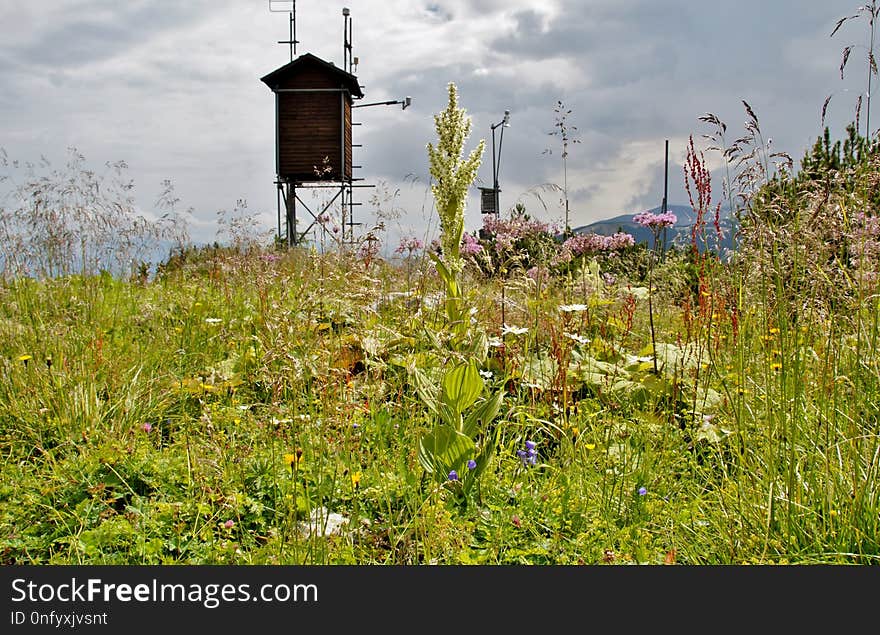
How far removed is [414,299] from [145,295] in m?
3.40

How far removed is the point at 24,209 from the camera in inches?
207

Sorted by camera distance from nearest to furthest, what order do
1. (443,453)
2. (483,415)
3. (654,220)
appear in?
(443,453) → (483,415) → (654,220)

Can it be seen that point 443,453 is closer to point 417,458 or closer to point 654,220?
point 417,458

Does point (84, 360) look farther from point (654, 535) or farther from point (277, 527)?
point (654, 535)

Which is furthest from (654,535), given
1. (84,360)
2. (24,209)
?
(24,209)

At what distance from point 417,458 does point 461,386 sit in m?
0.34

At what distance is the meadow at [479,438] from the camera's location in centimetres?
226

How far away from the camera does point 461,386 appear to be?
8.56 feet

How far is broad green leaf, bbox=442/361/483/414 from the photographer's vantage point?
2557mm

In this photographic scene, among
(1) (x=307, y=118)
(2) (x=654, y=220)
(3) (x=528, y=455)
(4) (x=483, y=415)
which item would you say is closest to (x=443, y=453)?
(4) (x=483, y=415)

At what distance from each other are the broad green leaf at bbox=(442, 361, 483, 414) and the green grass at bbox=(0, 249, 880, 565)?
157 millimetres

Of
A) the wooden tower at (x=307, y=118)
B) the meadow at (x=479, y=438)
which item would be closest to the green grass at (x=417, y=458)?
the meadow at (x=479, y=438)

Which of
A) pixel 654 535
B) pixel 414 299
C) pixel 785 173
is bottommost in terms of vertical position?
pixel 654 535

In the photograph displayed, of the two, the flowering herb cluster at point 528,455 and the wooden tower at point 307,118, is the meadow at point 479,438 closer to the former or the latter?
the flowering herb cluster at point 528,455
